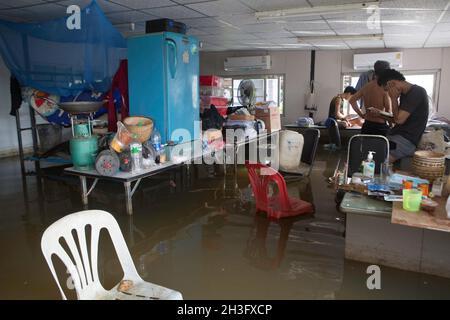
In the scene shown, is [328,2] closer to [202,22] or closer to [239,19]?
[239,19]

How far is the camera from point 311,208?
403 cm

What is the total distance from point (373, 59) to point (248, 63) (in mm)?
3225

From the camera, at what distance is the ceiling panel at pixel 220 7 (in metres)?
4.51

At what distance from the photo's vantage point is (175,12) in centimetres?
498

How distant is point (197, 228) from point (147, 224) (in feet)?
1.82

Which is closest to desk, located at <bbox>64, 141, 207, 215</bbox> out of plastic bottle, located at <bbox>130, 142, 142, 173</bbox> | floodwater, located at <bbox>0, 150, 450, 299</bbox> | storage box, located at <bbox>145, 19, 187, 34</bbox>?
plastic bottle, located at <bbox>130, 142, 142, 173</bbox>

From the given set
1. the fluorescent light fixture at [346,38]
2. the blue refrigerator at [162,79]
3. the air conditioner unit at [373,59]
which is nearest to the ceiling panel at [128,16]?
the blue refrigerator at [162,79]

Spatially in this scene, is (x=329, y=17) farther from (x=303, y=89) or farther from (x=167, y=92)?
(x=303, y=89)

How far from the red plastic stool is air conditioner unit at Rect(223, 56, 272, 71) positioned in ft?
20.8

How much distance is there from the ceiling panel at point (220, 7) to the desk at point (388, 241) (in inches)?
121

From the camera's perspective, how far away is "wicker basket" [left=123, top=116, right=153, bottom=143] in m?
3.97

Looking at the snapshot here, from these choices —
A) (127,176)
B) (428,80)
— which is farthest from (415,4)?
(428,80)

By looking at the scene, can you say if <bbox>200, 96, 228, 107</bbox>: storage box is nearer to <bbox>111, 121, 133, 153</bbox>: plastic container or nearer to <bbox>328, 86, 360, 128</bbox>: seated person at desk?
<bbox>111, 121, 133, 153</bbox>: plastic container
